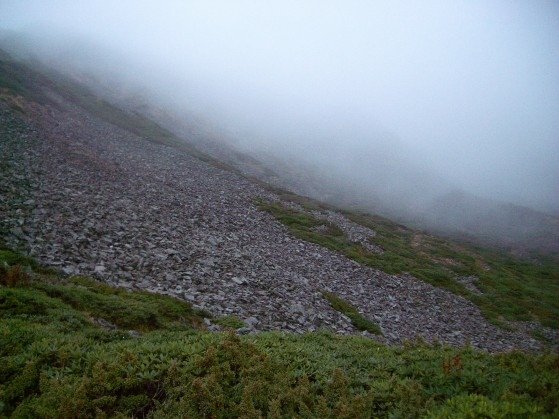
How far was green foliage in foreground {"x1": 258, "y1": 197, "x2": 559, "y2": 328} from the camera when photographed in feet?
121

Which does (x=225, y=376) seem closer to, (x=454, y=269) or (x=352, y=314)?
(x=352, y=314)

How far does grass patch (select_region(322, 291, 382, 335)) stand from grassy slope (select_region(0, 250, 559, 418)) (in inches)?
348

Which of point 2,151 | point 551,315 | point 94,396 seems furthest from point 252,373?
point 551,315

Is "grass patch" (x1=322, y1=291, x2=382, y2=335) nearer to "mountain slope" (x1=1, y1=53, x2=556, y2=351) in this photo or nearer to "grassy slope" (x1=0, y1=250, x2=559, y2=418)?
"mountain slope" (x1=1, y1=53, x2=556, y2=351)

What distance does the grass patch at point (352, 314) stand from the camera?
20312 millimetres

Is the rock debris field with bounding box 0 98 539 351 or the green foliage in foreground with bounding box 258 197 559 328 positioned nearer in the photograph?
the rock debris field with bounding box 0 98 539 351

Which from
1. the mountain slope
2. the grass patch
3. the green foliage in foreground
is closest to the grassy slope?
the mountain slope

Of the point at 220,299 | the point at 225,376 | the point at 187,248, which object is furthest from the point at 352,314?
the point at 225,376

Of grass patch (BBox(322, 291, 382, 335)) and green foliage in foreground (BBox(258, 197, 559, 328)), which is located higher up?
green foliage in foreground (BBox(258, 197, 559, 328))

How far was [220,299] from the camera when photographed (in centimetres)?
1722

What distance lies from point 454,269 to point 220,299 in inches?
1631

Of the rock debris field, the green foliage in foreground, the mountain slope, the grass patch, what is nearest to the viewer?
the rock debris field

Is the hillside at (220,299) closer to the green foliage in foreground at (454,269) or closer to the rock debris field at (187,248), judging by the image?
the rock debris field at (187,248)

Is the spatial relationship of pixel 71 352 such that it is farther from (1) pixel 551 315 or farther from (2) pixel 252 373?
(1) pixel 551 315
